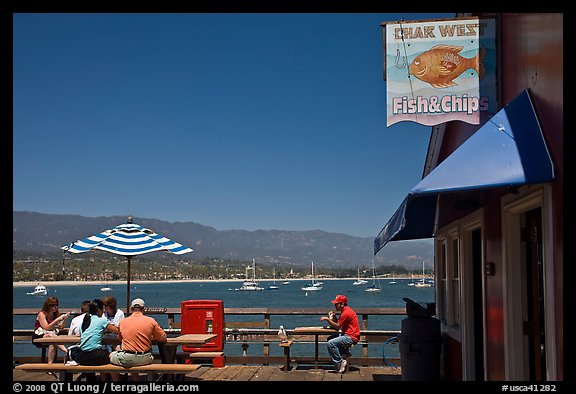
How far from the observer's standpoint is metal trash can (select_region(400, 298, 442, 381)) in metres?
8.88

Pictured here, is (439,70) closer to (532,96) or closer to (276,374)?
(532,96)

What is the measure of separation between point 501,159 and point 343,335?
6.59 metres

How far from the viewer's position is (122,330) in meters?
8.25

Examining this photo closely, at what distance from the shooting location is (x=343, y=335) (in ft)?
36.9

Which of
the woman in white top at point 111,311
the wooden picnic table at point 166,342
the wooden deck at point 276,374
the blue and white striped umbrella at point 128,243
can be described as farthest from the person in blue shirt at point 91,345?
the wooden deck at point 276,374

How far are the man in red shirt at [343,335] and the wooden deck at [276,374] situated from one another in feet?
0.80

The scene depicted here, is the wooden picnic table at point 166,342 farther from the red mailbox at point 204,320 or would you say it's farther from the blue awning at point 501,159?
the blue awning at point 501,159

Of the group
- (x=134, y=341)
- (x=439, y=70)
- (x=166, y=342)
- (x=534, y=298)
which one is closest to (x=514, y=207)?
(x=534, y=298)

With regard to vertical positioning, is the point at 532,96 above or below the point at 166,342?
above

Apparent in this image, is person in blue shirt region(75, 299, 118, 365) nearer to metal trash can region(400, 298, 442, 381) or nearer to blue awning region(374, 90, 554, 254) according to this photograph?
metal trash can region(400, 298, 442, 381)

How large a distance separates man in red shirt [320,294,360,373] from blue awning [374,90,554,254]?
5351mm

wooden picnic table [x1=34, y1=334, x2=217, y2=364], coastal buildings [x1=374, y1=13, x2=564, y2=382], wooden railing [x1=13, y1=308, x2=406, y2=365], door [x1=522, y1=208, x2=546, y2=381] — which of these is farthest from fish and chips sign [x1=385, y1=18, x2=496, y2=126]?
wooden railing [x1=13, y1=308, x2=406, y2=365]

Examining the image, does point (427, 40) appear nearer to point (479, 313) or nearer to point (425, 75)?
point (425, 75)
